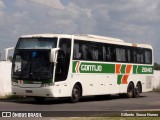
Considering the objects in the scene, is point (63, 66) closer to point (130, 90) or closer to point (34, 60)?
point (34, 60)

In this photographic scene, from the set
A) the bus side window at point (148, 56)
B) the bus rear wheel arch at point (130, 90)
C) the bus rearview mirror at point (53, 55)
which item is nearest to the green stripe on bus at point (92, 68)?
the bus rearview mirror at point (53, 55)

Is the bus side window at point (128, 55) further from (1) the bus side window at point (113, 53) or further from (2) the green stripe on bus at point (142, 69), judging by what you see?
(1) the bus side window at point (113, 53)

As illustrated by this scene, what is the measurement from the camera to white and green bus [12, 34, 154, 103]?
2339cm

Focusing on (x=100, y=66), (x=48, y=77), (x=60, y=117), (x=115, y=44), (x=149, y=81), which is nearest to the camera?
(x=60, y=117)

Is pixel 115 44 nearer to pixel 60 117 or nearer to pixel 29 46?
pixel 29 46

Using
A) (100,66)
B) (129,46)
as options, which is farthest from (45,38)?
(129,46)

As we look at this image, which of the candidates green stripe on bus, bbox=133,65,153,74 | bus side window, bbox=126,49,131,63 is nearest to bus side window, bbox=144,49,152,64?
green stripe on bus, bbox=133,65,153,74

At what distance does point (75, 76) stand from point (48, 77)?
7.08 feet

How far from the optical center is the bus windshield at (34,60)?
2339 cm

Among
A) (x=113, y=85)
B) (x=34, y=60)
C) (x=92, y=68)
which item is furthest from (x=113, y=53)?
(x=34, y=60)

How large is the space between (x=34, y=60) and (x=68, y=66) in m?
1.70

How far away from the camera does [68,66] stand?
955 inches

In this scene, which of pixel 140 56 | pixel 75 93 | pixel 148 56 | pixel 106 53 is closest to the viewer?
pixel 75 93

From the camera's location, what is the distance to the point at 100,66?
2745cm
